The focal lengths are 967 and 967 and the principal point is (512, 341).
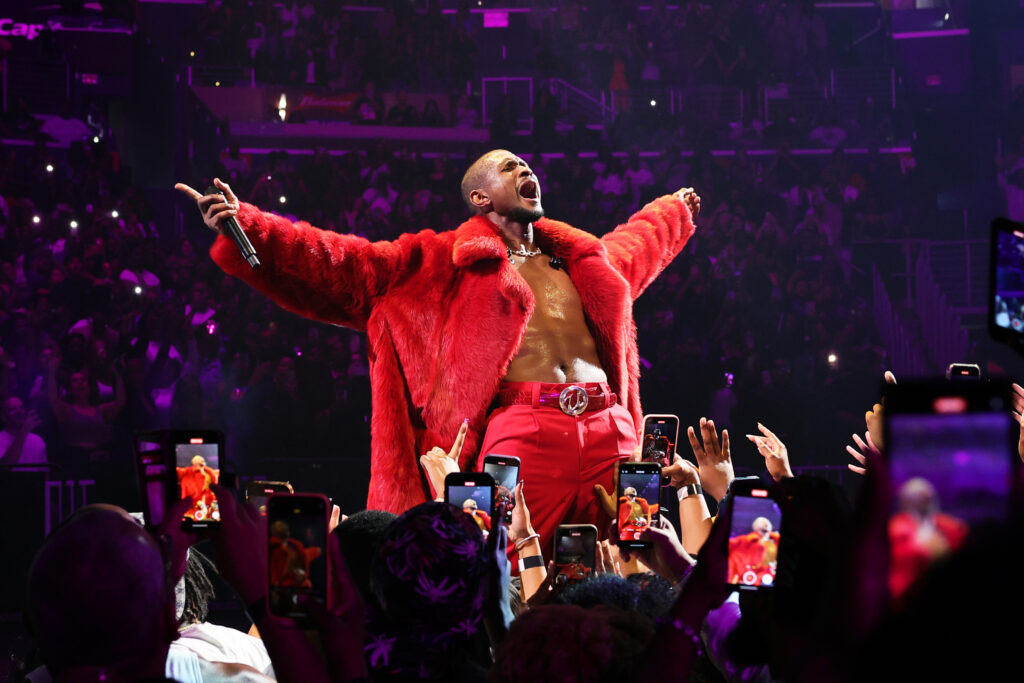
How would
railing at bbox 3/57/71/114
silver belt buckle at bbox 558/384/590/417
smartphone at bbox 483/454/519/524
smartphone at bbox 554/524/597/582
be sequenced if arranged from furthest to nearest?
railing at bbox 3/57/71/114 → silver belt buckle at bbox 558/384/590/417 → smartphone at bbox 483/454/519/524 → smartphone at bbox 554/524/597/582

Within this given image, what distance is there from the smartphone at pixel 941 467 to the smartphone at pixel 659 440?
2.07m

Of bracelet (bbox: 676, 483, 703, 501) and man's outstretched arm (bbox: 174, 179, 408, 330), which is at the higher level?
man's outstretched arm (bbox: 174, 179, 408, 330)

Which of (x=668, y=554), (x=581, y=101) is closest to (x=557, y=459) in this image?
(x=668, y=554)

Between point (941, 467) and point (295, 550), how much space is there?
939 millimetres

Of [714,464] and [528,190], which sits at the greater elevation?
[528,190]

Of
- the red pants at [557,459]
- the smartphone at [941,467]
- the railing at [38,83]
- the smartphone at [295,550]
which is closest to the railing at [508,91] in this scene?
the railing at [38,83]

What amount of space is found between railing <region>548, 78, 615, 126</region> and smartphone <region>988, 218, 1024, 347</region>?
7.87m

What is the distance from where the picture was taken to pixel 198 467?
1.67m

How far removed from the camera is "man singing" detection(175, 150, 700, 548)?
12.1 ft

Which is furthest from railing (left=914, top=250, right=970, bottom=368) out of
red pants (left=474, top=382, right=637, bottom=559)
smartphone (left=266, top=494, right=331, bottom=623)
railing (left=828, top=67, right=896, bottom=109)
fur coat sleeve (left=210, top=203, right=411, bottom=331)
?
smartphone (left=266, top=494, right=331, bottom=623)

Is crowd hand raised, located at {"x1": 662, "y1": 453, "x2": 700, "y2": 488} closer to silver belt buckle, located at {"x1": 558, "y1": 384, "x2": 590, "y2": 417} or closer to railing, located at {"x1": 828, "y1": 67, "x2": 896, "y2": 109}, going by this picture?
silver belt buckle, located at {"x1": 558, "y1": 384, "x2": 590, "y2": 417}

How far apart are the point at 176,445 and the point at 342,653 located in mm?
589

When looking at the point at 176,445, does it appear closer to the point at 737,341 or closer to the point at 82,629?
the point at 82,629

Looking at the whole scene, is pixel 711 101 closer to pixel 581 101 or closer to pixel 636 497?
pixel 581 101
